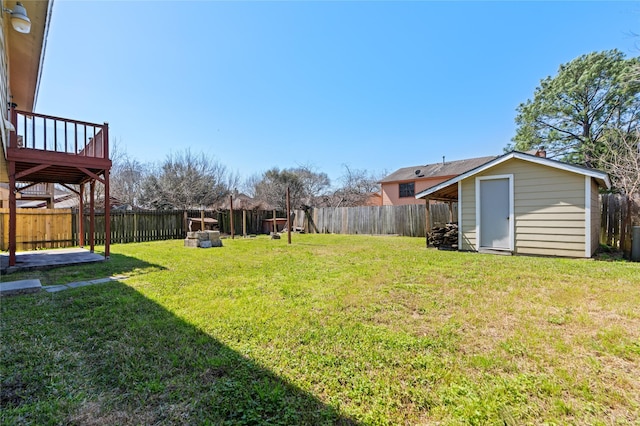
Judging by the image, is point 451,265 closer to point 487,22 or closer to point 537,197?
point 537,197

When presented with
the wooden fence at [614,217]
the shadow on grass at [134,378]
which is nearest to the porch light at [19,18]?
the shadow on grass at [134,378]

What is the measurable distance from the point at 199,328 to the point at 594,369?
3250 mm

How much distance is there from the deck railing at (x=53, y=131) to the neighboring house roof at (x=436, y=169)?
19.0m

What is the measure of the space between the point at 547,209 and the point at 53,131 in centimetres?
1151

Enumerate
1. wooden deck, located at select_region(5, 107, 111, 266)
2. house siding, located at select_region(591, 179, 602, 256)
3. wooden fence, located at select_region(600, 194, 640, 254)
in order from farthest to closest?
wooden fence, located at select_region(600, 194, 640, 254) → house siding, located at select_region(591, 179, 602, 256) → wooden deck, located at select_region(5, 107, 111, 266)

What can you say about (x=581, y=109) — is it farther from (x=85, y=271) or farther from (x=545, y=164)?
(x=85, y=271)

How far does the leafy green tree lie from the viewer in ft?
48.8

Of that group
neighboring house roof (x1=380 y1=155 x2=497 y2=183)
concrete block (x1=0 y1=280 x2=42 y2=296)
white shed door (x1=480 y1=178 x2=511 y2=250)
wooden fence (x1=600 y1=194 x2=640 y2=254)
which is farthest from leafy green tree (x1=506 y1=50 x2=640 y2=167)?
concrete block (x1=0 y1=280 x2=42 y2=296)

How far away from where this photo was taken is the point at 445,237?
8.94 meters

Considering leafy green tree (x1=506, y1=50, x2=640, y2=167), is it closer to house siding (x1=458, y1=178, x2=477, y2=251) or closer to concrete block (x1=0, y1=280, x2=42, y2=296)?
house siding (x1=458, y1=178, x2=477, y2=251)

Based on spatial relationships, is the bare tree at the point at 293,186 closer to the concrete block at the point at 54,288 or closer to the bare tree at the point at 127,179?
the bare tree at the point at 127,179

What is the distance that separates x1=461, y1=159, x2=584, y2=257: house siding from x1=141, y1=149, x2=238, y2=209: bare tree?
17.6 meters

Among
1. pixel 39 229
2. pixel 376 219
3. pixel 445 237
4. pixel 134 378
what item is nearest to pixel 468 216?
pixel 445 237

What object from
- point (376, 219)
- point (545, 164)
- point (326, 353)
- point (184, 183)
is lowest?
point (326, 353)
